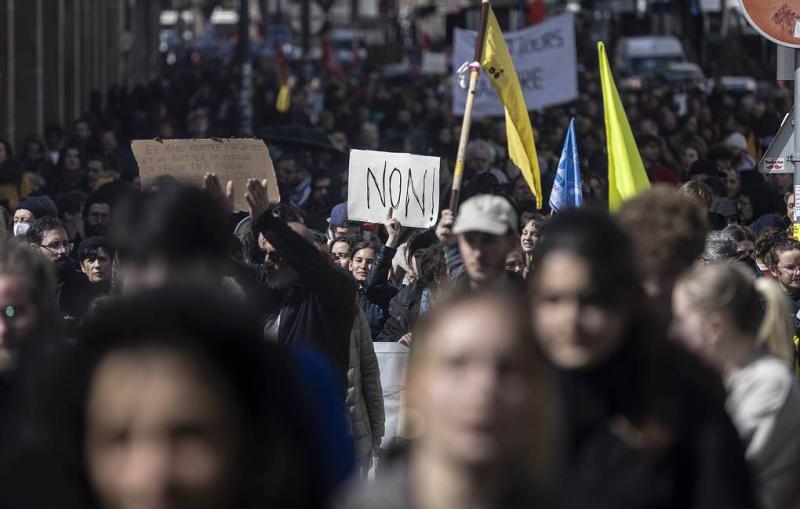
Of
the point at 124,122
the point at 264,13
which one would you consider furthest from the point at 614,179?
the point at 264,13

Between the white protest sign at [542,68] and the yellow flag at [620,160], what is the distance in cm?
748

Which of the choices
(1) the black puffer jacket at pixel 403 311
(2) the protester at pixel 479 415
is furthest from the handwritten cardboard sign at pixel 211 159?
(2) the protester at pixel 479 415

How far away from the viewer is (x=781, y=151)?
860cm

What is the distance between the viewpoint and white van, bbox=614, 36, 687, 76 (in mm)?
42969

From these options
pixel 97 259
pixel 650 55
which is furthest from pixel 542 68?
pixel 650 55

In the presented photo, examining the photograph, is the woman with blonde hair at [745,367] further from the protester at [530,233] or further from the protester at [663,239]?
the protester at [530,233]

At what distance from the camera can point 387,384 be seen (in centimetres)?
746

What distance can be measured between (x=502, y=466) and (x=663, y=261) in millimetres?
1631

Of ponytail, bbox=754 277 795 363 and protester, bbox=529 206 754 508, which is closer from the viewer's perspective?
protester, bbox=529 206 754 508

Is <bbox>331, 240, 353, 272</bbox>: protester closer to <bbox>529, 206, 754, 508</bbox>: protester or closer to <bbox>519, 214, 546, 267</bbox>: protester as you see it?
<bbox>519, 214, 546, 267</bbox>: protester

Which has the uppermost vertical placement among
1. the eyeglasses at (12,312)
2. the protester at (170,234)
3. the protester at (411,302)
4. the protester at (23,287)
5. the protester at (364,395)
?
the protester at (170,234)

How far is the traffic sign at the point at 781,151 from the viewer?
28.1 feet

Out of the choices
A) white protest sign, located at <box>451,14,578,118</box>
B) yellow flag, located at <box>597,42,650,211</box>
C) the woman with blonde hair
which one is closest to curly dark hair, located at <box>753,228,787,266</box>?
yellow flag, located at <box>597,42,650,211</box>

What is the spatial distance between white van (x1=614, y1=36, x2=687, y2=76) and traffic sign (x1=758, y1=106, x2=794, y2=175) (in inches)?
1346
